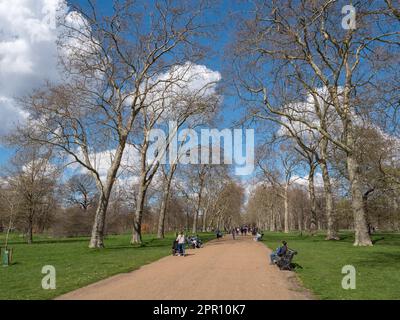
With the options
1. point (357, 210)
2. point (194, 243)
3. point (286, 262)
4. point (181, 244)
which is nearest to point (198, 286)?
point (286, 262)

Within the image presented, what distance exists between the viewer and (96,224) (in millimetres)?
28266

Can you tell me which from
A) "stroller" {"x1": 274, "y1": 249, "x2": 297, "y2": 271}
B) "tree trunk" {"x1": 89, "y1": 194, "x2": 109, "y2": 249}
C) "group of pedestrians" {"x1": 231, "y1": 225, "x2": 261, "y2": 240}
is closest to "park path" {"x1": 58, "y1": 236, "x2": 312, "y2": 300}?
"stroller" {"x1": 274, "y1": 249, "x2": 297, "y2": 271}

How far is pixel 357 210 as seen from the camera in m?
28.3

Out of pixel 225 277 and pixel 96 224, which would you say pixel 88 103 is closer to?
pixel 96 224

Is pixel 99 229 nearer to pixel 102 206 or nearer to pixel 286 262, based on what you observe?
pixel 102 206

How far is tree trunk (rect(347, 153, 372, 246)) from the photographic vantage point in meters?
27.8

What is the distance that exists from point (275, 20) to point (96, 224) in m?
18.7

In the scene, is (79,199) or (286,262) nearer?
(286,262)

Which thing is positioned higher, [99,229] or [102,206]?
[102,206]

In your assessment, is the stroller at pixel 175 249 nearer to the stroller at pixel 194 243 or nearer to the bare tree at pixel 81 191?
the stroller at pixel 194 243

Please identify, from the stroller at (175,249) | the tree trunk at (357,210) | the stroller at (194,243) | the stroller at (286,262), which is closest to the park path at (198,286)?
the stroller at (286,262)

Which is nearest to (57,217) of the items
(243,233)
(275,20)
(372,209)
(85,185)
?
(85,185)

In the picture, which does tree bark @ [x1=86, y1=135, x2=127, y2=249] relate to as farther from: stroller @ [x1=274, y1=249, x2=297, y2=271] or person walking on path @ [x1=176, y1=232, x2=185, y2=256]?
stroller @ [x1=274, y1=249, x2=297, y2=271]

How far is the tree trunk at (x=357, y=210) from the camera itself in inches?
1094
